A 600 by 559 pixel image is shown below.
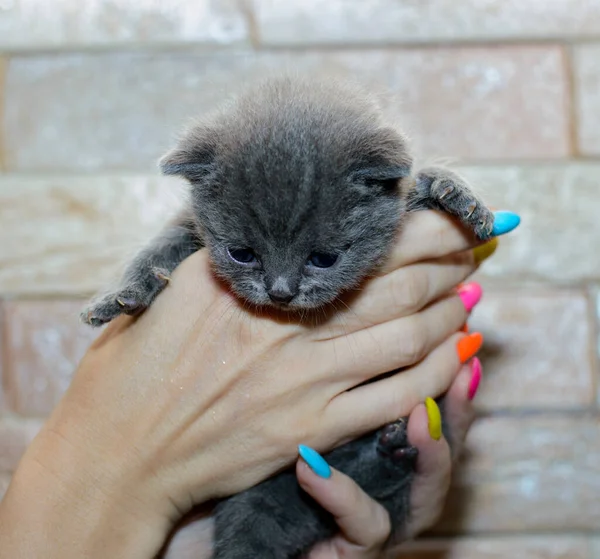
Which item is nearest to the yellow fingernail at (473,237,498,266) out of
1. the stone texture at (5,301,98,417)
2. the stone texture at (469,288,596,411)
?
the stone texture at (469,288,596,411)

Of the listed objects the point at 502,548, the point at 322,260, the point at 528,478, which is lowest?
the point at 502,548

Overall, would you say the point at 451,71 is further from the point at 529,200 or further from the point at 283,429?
the point at 283,429

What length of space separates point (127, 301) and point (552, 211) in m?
1.27

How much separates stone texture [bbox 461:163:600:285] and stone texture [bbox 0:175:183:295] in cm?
96

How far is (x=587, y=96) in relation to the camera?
6.36 feet

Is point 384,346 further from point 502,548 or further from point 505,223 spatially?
point 502,548

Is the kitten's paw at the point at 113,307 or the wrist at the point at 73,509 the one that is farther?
the kitten's paw at the point at 113,307

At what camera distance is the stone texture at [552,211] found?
1.94m

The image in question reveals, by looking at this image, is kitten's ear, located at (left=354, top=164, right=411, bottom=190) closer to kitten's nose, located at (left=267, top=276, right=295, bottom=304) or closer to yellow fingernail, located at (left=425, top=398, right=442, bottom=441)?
kitten's nose, located at (left=267, top=276, right=295, bottom=304)

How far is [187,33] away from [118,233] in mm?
632

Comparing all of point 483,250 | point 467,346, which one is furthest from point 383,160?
point 467,346

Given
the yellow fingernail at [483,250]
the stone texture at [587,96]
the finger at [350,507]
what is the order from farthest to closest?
the stone texture at [587,96] → the yellow fingernail at [483,250] → the finger at [350,507]

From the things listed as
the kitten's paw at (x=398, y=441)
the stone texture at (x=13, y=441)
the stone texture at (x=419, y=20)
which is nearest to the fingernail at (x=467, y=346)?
the kitten's paw at (x=398, y=441)

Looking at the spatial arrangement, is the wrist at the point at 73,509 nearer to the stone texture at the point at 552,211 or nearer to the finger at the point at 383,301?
the finger at the point at 383,301
